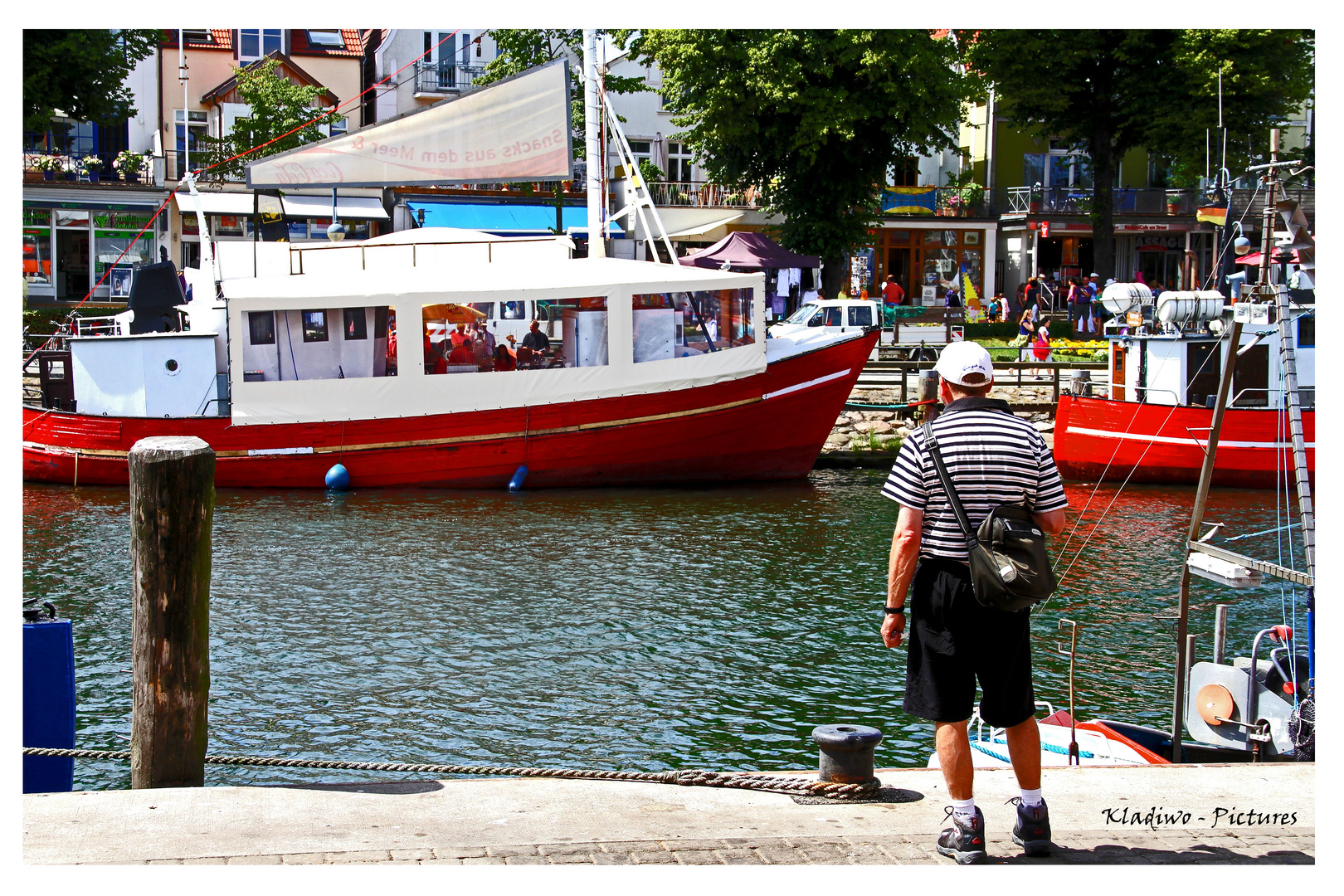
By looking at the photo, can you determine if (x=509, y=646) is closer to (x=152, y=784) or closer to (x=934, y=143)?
(x=152, y=784)

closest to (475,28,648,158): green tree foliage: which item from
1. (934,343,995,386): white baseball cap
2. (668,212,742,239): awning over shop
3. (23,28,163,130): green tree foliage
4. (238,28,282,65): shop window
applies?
(668,212,742,239): awning over shop

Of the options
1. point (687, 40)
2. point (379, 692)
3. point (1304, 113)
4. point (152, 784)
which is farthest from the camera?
point (1304, 113)

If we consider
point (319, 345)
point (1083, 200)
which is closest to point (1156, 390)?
Result: point (319, 345)

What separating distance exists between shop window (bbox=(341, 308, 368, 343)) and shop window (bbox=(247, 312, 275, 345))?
97 cm

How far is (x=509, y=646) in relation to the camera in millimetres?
10508

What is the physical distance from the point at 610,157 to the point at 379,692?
31062mm

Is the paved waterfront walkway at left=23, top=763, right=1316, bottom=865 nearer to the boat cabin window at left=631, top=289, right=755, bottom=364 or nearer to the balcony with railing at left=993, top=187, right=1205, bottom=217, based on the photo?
the boat cabin window at left=631, top=289, right=755, bottom=364

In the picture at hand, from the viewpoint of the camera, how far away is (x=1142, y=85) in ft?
110

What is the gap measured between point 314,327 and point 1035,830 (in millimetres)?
15019

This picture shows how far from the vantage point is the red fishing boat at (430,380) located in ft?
57.9

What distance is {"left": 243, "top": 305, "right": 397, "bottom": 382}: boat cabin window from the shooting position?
57.8 feet

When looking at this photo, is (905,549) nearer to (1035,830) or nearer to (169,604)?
(1035,830)

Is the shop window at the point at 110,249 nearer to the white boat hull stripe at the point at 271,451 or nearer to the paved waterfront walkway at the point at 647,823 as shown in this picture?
the white boat hull stripe at the point at 271,451
